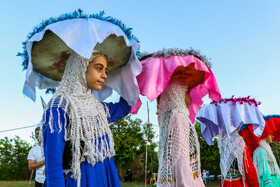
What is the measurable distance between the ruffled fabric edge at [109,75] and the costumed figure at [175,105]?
0.14m

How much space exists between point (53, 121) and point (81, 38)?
68 cm

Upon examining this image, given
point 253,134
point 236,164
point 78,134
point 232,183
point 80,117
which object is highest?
point 253,134

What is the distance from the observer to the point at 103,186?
204 centimetres

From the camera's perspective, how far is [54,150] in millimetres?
1850

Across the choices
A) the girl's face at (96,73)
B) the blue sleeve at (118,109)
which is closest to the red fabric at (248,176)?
the blue sleeve at (118,109)

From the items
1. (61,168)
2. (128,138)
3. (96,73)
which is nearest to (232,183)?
(96,73)

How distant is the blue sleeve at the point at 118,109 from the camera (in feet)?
8.74

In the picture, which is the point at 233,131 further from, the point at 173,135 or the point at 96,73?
the point at 96,73

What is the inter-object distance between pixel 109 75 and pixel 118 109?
0.48 metres

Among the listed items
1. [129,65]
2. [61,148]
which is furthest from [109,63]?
[61,148]

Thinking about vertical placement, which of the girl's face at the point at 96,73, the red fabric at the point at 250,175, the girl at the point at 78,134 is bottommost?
the red fabric at the point at 250,175

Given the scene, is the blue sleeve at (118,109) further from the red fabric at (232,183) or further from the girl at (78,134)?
the red fabric at (232,183)

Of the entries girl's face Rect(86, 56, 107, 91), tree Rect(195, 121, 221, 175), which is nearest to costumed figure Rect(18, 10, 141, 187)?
girl's face Rect(86, 56, 107, 91)

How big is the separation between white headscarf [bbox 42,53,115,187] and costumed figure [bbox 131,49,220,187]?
63 centimetres
